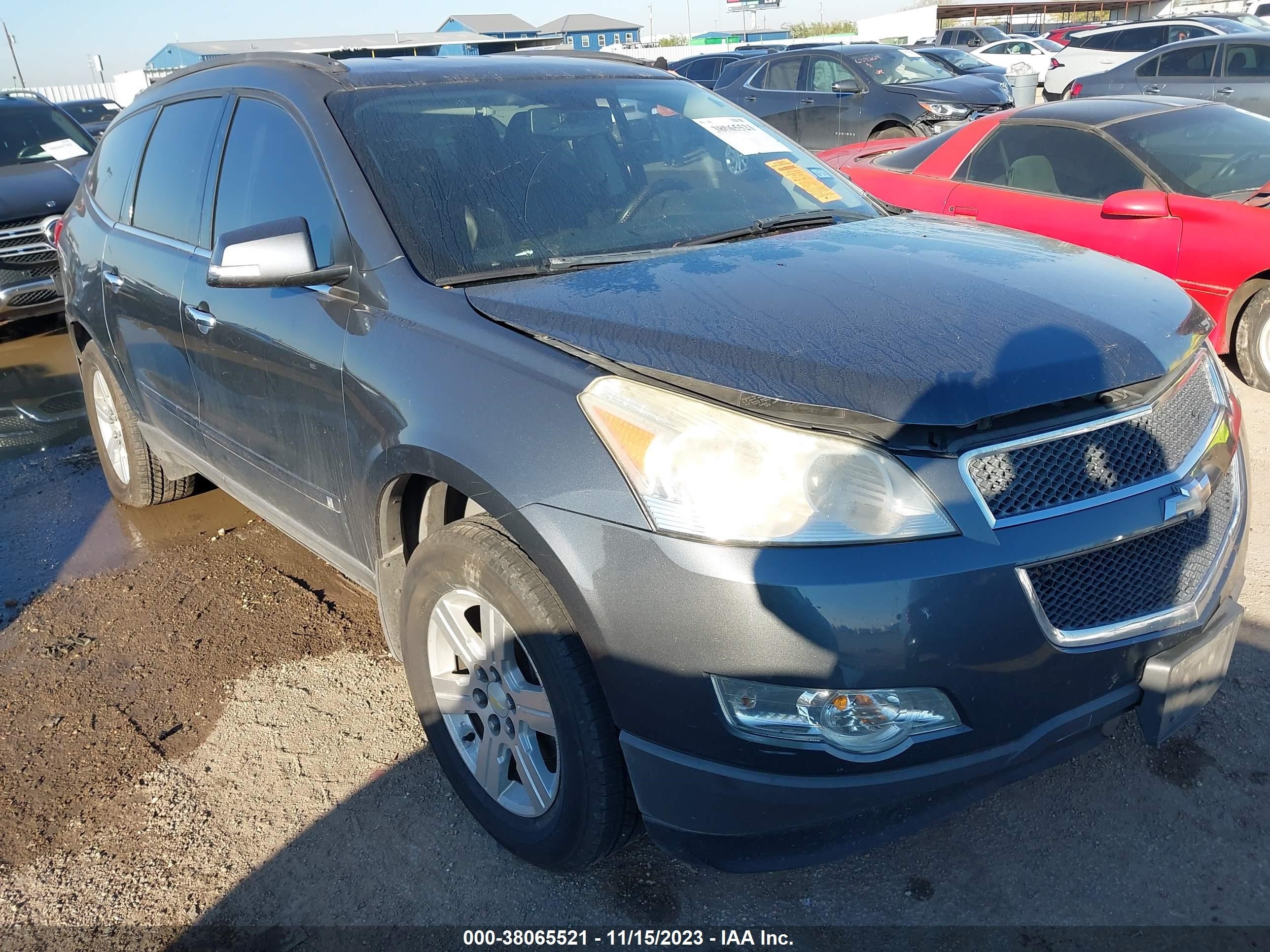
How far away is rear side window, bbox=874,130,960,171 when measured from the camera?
241 inches

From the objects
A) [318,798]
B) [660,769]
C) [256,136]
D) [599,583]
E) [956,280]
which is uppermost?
[256,136]

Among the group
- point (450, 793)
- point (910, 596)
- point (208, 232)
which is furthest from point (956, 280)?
point (208, 232)

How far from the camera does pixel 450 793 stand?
2625 mm

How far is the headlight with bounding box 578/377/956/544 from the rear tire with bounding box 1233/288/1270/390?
13.1 feet

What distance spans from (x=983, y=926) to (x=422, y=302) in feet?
6.06

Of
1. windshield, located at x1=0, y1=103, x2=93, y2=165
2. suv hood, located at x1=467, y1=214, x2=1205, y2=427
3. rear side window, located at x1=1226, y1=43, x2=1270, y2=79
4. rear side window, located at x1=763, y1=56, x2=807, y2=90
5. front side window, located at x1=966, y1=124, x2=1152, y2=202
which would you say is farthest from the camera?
rear side window, located at x1=763, y1=56, x2=807, y2=90

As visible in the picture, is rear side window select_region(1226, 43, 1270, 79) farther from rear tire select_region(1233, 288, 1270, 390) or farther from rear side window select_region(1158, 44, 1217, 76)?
rear tire select_region(1233, 288, 1270, 390)

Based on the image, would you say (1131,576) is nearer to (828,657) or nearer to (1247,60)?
(828,657)

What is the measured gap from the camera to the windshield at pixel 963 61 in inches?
524

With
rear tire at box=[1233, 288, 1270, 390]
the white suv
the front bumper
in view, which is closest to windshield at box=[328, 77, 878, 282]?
the front bumper

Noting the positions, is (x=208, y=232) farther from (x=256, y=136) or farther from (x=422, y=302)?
(x=422, y=302)

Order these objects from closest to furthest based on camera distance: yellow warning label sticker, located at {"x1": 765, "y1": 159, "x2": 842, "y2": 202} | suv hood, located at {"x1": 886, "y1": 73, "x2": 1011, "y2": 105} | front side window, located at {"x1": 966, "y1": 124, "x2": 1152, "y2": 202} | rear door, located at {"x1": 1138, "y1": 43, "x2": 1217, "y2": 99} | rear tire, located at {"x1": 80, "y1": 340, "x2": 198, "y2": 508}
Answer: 1. yellow warning label sticker, located at {"x1": 765, "y1": 159, "x2": 842, "y2": 202}
2. rear tire, located at {"x1": 80, "y1": 340, "x2": 198, "y2": 508}
3. front side window, located at {"x1": 966, "y1": 124, "x2": 1152, "y2": 202}
4. rear door, located at {"x1": 1138, "y1": 43, "x2": 1217, "y2": 99}
5. suv hood, located at {"x1": 886, "y1": 73, "x2": 1011, "y2": 105}

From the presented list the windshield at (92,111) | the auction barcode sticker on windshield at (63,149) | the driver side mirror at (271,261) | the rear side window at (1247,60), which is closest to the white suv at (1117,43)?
the rear side window at (1247,60)

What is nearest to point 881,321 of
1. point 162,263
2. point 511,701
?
point 511,701
